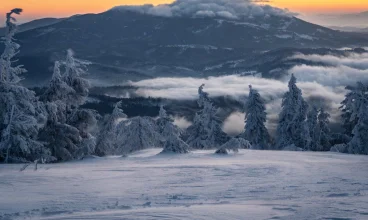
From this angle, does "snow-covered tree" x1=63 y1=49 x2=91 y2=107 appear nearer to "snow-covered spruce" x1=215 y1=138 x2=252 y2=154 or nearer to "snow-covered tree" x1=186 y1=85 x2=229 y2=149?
"snow-covered spruce" x1=215 y1=138 x2=252 y2=154

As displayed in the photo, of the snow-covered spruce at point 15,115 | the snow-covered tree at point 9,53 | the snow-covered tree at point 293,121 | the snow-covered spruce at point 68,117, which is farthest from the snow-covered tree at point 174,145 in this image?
the snow-covered tree at point 293,121

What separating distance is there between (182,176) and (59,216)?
538cm

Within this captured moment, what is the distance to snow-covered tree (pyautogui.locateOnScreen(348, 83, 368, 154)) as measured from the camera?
35.6 meters

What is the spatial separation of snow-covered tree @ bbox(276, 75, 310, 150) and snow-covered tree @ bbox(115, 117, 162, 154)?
13944 mm

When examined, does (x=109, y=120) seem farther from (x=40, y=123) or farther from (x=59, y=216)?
(x=59, y=216)

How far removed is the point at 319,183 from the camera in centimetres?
1305

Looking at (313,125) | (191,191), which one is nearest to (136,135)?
(313,125)

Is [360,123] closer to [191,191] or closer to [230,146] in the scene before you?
[230,146]

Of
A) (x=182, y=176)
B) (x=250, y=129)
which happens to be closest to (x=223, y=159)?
(x=182, y=176)

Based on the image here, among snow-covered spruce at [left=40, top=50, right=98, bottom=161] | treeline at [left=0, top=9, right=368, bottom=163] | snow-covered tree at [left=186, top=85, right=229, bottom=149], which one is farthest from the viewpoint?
snow-covered tree at [left=186, top=85, right=229, bottom=149]

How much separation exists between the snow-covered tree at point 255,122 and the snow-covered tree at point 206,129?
260 centimetres

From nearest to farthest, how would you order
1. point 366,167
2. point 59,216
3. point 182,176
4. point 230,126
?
1. point 59,216
2. point 182,176
3. point 366,167
4. point 230,126

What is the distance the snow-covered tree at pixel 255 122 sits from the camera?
44.7 m

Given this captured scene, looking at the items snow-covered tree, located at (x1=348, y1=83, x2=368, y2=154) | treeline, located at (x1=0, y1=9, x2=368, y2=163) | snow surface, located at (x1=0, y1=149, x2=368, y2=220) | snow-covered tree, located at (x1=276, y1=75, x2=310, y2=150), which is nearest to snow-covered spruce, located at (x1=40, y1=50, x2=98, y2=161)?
treeline, located at (x1=0, y1=9, x2=368, y2=163)
